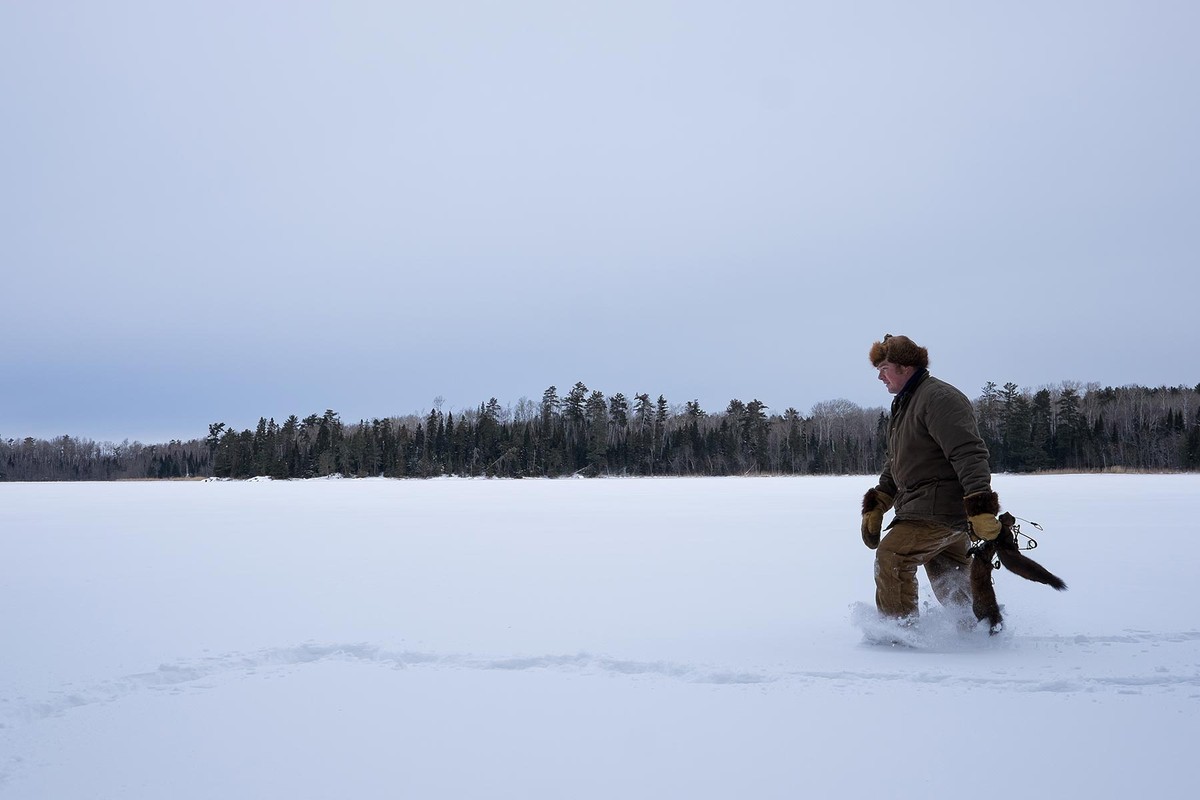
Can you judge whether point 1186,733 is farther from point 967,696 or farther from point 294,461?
point 294,461

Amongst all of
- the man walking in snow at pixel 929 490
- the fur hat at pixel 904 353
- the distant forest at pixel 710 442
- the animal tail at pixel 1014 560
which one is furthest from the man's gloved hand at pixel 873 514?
the distant forest at pixel 710 442

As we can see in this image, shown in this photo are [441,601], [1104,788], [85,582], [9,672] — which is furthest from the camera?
[85,582]

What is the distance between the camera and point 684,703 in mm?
3207

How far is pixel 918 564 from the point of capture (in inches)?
166

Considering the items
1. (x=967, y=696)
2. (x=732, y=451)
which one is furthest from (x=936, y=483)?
(x=732, y=451)

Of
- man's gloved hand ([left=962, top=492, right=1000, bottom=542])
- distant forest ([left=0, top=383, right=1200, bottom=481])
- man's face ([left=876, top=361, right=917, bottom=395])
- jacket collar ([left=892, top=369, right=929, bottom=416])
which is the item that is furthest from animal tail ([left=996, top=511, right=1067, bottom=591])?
distant forest ([left=0, top=383, right=1200, bottom=481])

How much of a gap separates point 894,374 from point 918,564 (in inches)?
43.8

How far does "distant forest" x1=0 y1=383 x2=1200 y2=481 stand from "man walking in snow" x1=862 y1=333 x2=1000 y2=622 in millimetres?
61805

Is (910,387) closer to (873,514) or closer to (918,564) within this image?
(873,514)

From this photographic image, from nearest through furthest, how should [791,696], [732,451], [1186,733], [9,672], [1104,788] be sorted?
[1104,788] → [1186,733] → [791,696] → [9,672] → [732,451]

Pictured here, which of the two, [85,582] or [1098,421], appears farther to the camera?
[1098,421]

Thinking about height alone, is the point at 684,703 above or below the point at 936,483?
below

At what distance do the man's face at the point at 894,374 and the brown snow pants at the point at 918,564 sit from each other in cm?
83

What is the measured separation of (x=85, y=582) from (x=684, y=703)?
563 centimetres
